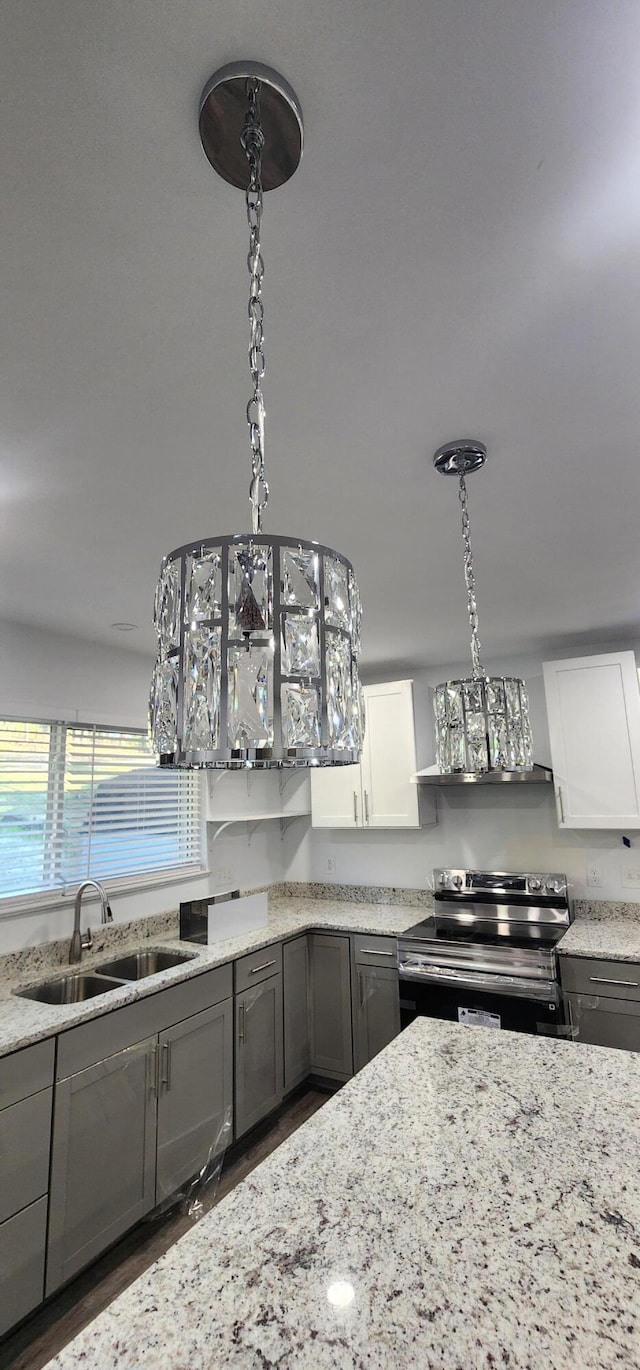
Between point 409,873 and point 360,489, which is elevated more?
point 360,489

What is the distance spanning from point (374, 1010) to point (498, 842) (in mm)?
1195

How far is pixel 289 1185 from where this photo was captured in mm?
1033

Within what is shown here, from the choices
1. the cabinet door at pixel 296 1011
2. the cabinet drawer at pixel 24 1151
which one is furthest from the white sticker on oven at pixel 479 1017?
the cabinet drawer at pixel 24 1151

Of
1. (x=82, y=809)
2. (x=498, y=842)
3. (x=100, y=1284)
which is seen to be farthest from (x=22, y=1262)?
(x=498, y=842)

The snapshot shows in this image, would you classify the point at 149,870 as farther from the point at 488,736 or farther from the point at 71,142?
the point at 71,142

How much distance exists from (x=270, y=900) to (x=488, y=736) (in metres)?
3.19

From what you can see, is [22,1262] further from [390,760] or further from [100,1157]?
[390,760]

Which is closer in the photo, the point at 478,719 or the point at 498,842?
the point at 478,719

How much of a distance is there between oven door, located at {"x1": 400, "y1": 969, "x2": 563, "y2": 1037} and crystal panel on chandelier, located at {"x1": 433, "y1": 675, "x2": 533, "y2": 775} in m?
1.73

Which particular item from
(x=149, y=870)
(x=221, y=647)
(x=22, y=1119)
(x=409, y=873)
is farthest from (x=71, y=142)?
(x=409, y=873)

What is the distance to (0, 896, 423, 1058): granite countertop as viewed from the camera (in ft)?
6.85

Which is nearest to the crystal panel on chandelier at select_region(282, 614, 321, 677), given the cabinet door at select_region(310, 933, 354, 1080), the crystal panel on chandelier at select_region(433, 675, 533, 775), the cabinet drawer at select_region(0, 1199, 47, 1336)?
the crystal panel on chandelier at select_region(433, 675, 533, 775)

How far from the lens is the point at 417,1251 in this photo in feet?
2.85

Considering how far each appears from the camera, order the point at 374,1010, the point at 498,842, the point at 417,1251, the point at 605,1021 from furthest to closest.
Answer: the point at 498,842, the point at 374,1010, the point at 605,1021, the point at 417,1251
